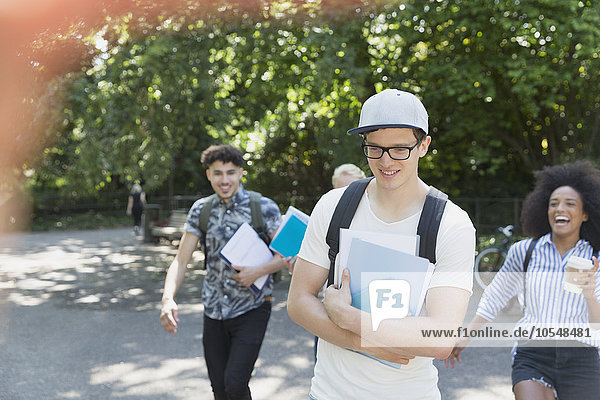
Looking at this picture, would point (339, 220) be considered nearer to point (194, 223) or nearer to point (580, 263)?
point (580, 263)

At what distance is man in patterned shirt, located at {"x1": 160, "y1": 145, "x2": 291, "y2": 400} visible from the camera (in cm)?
375

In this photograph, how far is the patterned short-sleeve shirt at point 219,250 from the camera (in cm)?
392

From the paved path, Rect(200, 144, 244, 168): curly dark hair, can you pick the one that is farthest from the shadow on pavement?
Rect(200, 144, 244, 168): curly dark hair

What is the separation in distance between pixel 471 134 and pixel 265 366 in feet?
33.9

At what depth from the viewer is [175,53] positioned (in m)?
10.8

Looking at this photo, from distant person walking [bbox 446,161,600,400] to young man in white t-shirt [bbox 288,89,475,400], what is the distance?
1184mm

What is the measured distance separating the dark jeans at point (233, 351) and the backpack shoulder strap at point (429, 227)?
2036 millimetres

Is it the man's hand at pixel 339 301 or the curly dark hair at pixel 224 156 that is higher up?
the curly dark hair at pixel 224 156

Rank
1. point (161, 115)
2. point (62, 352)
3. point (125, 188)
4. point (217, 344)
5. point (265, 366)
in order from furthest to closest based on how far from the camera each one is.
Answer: point (125, 188), point (161, 115), point (62, 352), point (265, 366), point (217, 344)

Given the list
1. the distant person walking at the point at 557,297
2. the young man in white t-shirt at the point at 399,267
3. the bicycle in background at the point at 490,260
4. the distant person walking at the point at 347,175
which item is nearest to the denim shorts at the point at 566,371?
the distant person walking at the point at 557,297

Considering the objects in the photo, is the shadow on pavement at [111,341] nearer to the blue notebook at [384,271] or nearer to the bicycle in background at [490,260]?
the bicycle in background at [490,260]

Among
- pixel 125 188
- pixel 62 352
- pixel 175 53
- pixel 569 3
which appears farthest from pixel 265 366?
pixel 125 188

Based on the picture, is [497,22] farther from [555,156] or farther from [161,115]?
[161,115]

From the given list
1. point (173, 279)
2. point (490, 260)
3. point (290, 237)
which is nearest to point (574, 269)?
point (290, 237)
